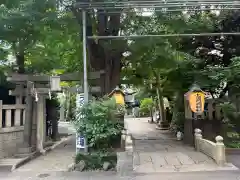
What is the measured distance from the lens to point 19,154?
1548cm

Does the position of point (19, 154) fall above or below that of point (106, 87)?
below

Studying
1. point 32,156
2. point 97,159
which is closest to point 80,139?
point 97,159

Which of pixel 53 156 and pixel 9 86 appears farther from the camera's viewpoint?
pixel 9 86

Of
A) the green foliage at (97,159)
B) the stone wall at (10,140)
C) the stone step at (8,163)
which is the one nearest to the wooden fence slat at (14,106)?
the stone wall at (10,140)

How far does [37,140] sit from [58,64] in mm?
4124

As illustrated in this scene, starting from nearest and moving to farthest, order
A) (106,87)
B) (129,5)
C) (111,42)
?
(129,5) < (111,42) < (106,87)

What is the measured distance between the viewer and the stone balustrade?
1205 centimetres

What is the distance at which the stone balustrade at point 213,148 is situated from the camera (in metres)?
12.1

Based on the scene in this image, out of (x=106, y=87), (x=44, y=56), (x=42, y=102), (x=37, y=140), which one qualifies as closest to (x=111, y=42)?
(x=106, y=87)

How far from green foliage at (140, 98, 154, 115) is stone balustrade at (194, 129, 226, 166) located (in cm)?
2621

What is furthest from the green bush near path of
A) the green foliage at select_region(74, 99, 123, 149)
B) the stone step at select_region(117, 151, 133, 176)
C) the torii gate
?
the torii gate

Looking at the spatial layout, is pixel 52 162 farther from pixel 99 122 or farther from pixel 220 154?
pixel 220 154

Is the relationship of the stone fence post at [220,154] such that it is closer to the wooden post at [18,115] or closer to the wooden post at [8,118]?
A: the wooden post at [8,118]

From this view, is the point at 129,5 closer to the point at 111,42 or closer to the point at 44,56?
the point at 111,42
